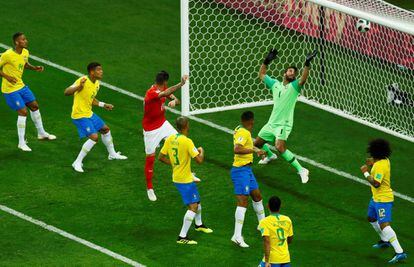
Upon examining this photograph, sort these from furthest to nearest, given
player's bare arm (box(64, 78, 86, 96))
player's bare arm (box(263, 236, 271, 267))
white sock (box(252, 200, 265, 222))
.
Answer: player's bare arm (box(64, 78, 86, 96)) → white sock (box(252, 200, 265, 222)) → player's bare arm (box(263, 236, 271, 267))

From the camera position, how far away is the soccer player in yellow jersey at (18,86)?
20.8 meters

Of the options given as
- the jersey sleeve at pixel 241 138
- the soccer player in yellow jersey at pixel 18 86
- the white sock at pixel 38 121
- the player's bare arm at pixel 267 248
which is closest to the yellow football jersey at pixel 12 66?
the soccer player in yellow jersey at pixel 18 86

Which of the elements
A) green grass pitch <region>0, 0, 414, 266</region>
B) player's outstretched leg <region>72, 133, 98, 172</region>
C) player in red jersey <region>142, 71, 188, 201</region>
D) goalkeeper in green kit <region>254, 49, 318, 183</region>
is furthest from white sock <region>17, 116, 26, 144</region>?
goalkeeper in green kit <region>254, 49, 318, 183</region>

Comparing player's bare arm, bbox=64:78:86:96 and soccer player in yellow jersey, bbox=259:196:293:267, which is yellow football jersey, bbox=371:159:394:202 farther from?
player's bare arm, bbox=64:78:86:96

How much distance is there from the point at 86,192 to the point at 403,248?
5225mm

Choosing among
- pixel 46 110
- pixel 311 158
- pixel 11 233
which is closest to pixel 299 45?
pixel 311 158

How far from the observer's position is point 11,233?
1789 centimetres

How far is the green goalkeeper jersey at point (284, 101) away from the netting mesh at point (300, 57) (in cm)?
251

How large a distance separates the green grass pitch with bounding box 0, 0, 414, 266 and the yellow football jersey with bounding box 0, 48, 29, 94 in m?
1.01

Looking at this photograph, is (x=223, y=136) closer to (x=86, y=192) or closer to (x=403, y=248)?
(x=86, y=192)

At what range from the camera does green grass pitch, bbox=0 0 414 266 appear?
17516 mm

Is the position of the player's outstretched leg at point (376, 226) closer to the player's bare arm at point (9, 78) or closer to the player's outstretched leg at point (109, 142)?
the player's outstretched leg at point (109, 142)

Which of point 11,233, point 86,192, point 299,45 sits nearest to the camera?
point 11,233

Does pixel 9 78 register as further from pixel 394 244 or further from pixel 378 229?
pixel 394 244
